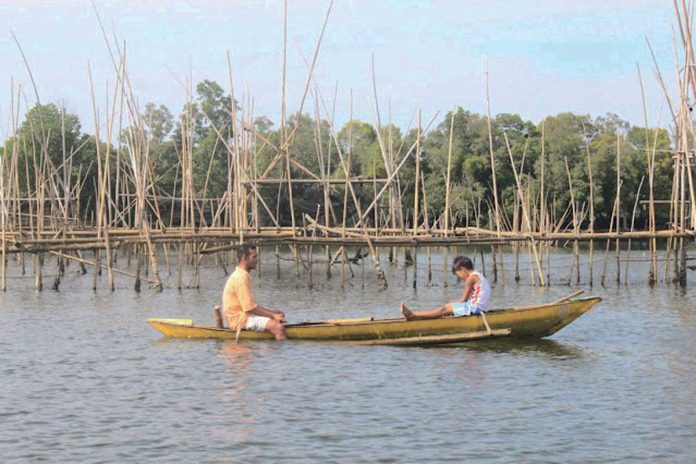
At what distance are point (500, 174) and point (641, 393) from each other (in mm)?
42015

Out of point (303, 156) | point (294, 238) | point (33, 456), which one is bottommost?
point (33, 456)

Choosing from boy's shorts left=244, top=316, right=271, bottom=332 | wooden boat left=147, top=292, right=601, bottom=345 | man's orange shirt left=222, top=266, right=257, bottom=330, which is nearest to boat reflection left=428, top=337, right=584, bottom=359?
wooden boat left=147, top=292, right=601, bottom=345

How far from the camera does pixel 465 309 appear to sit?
1383 cm

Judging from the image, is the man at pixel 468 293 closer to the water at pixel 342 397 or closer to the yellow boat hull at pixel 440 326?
the yellow boat hull at pixel 440 326

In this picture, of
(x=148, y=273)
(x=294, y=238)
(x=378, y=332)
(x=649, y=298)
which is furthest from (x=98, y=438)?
(x=148, y=273)

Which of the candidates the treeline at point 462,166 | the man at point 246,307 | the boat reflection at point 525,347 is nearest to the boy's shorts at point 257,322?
the man at point 246,307

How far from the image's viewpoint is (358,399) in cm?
1088

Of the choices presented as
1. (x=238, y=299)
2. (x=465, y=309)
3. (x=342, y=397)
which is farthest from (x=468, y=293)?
(x=342, y=397)

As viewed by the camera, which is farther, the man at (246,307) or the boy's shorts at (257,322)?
the boy's shorts at (257,322)

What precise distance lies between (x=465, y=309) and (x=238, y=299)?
305 centimetres

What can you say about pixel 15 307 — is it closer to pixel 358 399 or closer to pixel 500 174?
pixel 358 399

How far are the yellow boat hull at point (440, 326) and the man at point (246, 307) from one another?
4.5 inches

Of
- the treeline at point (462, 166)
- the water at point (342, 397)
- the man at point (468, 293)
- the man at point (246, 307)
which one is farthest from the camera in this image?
the treeline at point (462, 166)

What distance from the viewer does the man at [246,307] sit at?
45.6 ft
